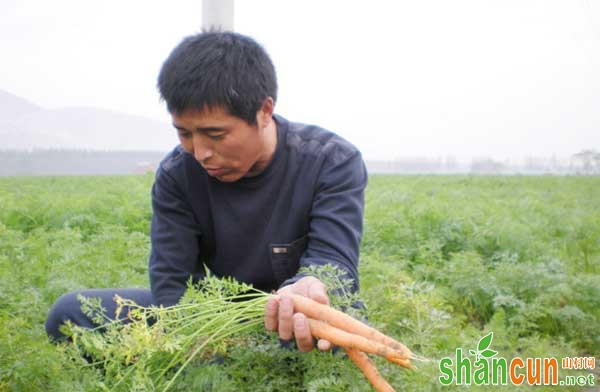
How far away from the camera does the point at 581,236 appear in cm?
659

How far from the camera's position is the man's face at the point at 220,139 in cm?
227

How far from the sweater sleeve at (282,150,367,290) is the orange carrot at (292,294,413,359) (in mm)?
230

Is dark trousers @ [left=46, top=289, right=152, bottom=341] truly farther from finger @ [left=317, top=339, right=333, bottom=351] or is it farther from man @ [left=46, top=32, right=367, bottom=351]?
finger @ [left=317, top=339, right=333, bottom=351]

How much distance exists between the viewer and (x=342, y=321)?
2.08 metres

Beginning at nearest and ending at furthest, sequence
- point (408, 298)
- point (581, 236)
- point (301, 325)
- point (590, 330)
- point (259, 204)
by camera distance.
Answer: point (301, 325) < point (408, 298) < point (259, 204) < point (590, 330) < point (581, 236)

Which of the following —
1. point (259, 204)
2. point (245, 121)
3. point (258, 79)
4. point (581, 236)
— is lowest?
point (581, 236)

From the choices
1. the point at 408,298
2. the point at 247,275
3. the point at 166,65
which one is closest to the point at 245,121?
the point at 166,65

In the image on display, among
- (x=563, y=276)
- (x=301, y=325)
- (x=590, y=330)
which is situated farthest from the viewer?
(x=563, y=276)

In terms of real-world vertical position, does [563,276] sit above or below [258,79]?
below

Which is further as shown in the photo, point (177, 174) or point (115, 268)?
point (115, 268)

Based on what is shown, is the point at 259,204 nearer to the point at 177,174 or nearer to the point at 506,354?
the point at 177,174

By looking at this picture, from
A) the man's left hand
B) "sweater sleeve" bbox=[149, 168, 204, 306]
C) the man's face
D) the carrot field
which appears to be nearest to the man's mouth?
the man's face

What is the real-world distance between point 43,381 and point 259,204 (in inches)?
43.2

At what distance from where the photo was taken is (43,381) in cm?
239
